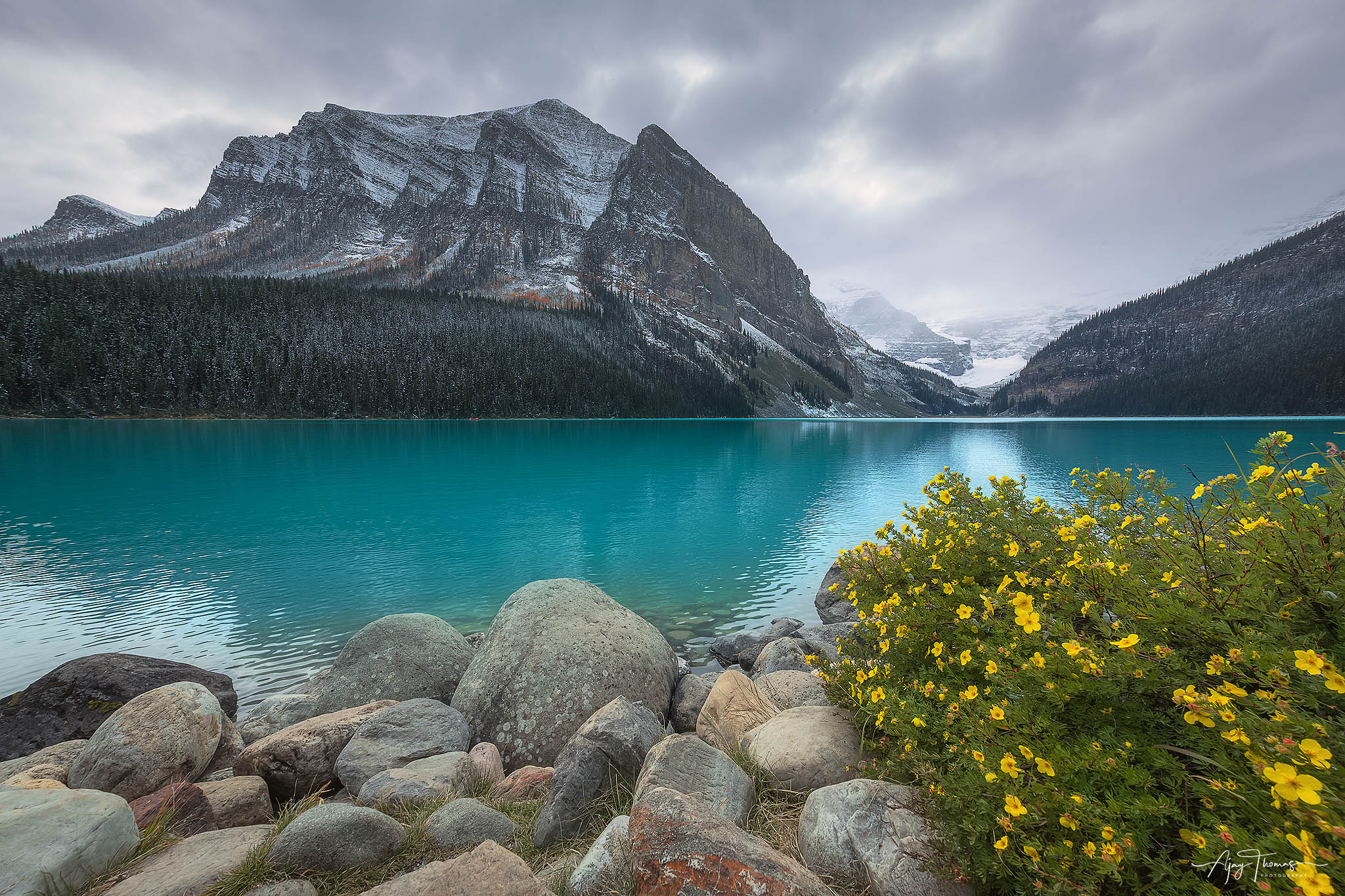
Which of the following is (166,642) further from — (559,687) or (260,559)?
(559,687)

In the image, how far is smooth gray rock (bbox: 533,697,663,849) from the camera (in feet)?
16.4

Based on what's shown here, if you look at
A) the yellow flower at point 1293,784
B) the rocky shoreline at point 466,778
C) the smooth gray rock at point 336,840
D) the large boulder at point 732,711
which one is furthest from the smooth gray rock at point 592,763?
the yellow flower at point 1293,784

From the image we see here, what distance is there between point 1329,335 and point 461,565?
9995 inches

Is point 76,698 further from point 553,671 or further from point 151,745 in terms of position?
point 553,671

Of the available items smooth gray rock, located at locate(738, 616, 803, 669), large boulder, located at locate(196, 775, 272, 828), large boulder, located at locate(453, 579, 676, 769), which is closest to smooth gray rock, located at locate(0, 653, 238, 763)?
large boulder, located at locate(196, 775, 272, 828)

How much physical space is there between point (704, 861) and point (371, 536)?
25.3 metres

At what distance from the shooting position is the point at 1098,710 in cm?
305

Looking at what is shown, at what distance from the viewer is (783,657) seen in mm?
9359

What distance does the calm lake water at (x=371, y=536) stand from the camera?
1439 centimetres

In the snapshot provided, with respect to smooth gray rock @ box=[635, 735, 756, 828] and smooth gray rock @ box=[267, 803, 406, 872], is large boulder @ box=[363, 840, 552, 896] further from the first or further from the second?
smooth gray rock @ box=[635, 735, 756, 828]

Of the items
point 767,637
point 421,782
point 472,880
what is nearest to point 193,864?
point 421,782

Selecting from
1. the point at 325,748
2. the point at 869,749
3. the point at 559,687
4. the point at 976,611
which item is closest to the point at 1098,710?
the point at 976,611

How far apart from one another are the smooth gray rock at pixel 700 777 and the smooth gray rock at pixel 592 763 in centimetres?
60

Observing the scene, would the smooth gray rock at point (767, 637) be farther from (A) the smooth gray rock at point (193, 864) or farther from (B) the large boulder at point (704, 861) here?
(A) the smooth gray rock at point (193, 864)
